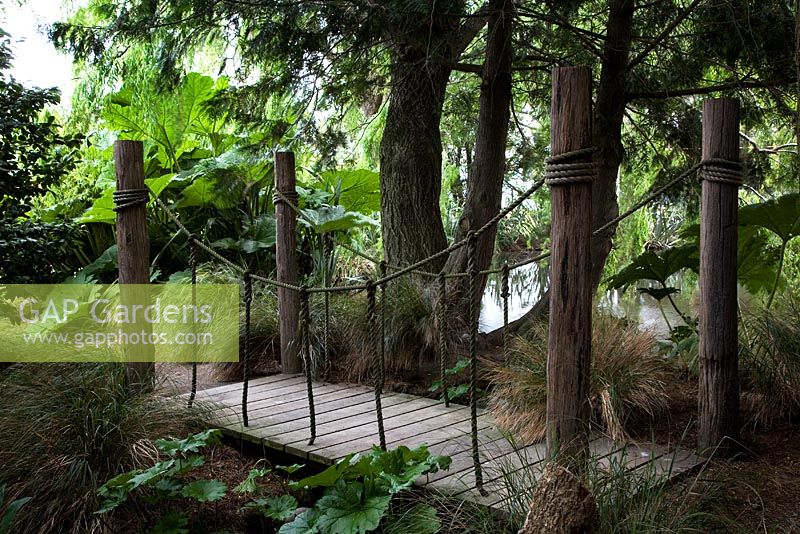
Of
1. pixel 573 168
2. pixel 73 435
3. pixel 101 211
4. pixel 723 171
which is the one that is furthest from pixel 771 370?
pixel 101 211

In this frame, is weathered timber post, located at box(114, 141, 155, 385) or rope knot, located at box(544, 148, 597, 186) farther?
weathered timber post, located at box(114, 141, 155, 385)

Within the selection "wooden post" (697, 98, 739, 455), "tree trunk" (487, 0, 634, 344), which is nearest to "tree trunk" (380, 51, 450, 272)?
"tree trunk" (487, 0, 634, 344)

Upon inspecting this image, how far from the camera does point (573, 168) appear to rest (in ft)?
8.45

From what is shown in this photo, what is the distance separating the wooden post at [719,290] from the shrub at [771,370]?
0.42 meters

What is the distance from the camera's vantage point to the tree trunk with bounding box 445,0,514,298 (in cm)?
481

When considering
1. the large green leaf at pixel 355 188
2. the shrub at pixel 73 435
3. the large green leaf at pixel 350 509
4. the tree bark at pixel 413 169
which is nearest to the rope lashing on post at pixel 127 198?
the shrub at pixel 73 435

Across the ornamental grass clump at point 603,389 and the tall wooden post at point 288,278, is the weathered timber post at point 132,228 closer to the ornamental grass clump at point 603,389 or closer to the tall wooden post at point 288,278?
the tall wooden post at point 288,278

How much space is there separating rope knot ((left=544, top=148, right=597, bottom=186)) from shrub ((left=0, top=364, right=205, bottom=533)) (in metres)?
2.23

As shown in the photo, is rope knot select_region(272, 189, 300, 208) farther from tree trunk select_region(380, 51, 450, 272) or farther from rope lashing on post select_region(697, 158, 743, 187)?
rope lashing on post select_region(697, 158, 743, 187)

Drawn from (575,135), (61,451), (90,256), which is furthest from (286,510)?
(90,256)

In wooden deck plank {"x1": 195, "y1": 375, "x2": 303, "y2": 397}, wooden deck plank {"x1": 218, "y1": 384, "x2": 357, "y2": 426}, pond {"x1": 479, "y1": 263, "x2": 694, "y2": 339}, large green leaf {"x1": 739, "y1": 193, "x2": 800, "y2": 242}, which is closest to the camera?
large green leaf {"x1": 739, "y1": 193, "x2": 800, "y2": 242}

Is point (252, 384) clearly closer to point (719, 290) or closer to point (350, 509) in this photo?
→ point (350, 509)

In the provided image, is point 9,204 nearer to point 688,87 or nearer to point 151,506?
point 151,506

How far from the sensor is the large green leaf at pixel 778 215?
3514 millimetres
